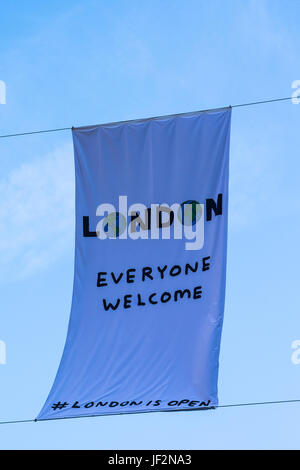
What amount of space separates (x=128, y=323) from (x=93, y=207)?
1.96 metres

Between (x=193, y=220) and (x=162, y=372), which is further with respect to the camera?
(x=193, y=220)

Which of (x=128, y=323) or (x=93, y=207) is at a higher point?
(x=93, y=207)

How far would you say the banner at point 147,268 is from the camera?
547 inches

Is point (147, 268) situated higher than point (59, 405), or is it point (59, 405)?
point (147, 268)

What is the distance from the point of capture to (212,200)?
48.6 ft

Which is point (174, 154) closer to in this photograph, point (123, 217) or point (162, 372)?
point (123, 217)

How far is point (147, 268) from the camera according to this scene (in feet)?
48.3

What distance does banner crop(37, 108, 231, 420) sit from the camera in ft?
45.6

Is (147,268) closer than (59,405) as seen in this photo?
No

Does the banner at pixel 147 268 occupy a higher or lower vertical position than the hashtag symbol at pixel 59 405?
higher

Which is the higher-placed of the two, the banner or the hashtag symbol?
the banner
